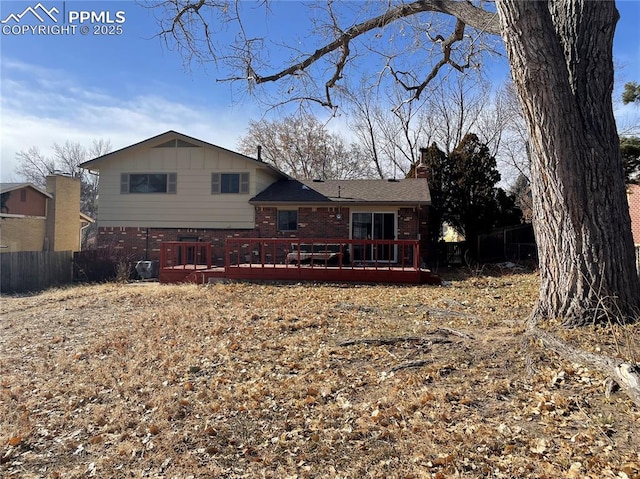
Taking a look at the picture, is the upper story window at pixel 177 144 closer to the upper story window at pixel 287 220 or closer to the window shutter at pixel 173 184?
the window shutter at pixel 173 184

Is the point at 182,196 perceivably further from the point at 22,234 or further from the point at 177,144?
the point at 22,234

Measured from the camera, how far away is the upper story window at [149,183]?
55.2ft

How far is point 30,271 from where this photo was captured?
13594 mm

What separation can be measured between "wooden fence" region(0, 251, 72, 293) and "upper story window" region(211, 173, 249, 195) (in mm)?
5676

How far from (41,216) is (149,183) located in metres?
6.05

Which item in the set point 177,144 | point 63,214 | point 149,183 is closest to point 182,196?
point 149,183

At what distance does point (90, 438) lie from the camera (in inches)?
137

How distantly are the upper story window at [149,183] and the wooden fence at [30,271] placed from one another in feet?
12.0

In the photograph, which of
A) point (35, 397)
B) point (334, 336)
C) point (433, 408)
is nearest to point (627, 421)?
point (433, 408)

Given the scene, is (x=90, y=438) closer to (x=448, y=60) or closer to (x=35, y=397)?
(x=35, y=397)

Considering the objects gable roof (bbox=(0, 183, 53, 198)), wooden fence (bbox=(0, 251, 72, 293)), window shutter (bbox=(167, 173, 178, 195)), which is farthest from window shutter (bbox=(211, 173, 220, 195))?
gable roof (bbox=(0, 183, 53, 198))

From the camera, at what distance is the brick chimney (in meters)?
19.0

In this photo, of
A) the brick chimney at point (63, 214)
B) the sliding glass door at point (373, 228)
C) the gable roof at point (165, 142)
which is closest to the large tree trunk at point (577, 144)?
the sliding glass door at point (373, 228)

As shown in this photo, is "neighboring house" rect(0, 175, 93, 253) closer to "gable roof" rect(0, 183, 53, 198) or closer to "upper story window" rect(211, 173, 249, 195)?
"gable roof" rect(0, 183, 53, 198)
